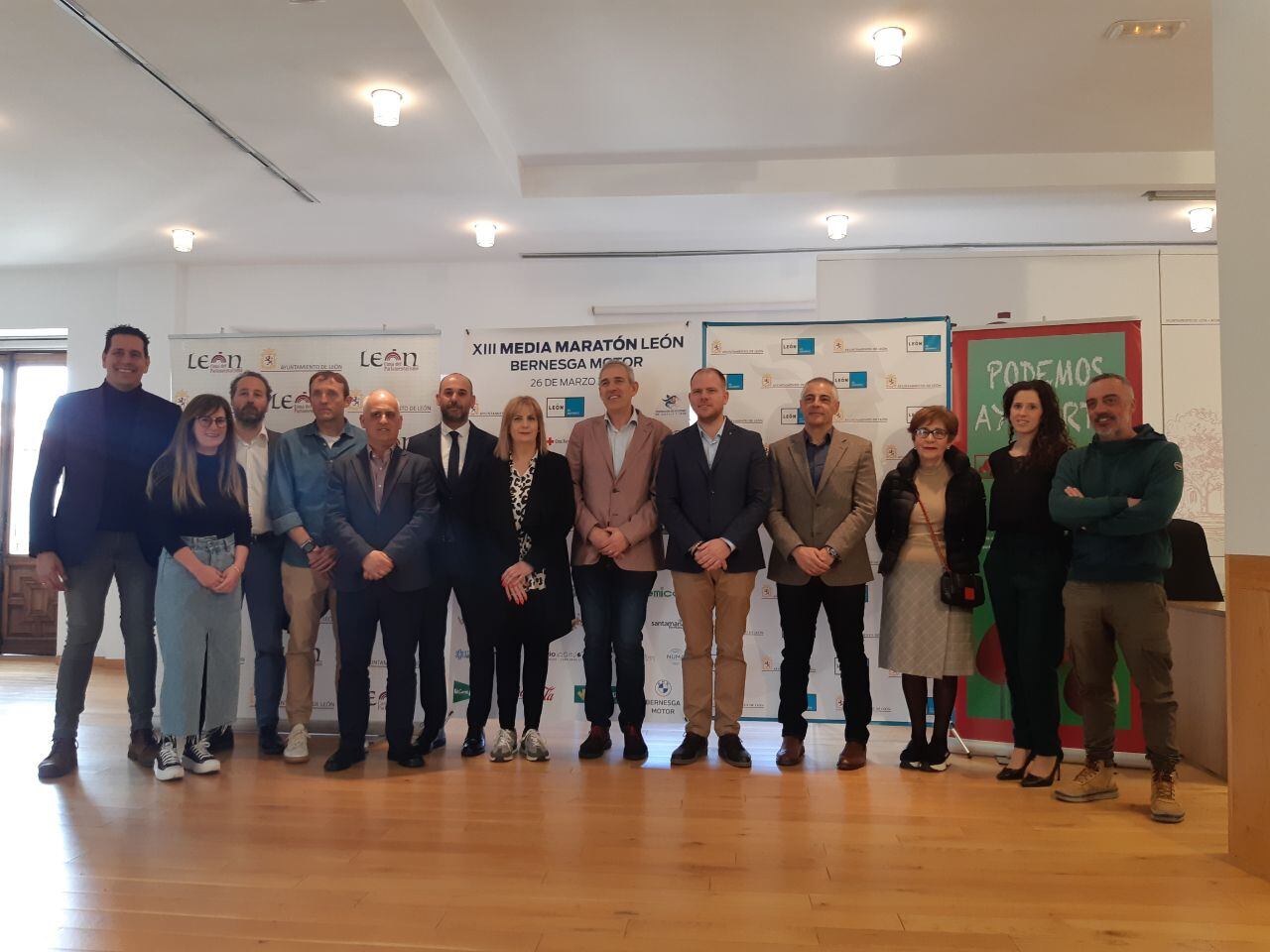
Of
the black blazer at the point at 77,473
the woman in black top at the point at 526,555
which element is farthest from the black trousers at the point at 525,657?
the black blazer at the point at 77,473

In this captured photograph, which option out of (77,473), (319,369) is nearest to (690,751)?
(319,369)

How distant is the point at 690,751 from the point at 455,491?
165cm

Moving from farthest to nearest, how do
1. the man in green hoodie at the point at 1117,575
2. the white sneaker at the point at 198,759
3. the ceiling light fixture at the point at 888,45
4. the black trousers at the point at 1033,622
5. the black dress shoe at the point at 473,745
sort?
1. the black dress shoe at the point at 473,745
2. the ceiling light fixture at the point at 888,45
3. the white sneaker at the point at 198,759
4. the black trousers at the point at 1033,622
5. the man in green hoodie at the point at 1117,575

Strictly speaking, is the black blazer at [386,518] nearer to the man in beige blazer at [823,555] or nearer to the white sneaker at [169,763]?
the white sneaker at [169,763]

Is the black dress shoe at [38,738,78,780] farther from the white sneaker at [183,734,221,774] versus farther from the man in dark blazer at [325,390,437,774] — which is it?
the man in dark blazer at [325,390,437,774]

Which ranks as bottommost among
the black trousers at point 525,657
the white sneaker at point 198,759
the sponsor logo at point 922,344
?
the white sneaker at point 198,759

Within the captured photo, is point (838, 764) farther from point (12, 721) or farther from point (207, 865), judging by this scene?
point (12, 721)

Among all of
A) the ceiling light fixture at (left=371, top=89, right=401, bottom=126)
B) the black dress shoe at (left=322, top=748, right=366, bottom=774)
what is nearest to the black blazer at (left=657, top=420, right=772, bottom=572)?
the black dress shoe at (left=322, top=748, right=366, bottom=774)

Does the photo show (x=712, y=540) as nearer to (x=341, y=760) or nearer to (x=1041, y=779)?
(x=1041, y=779)

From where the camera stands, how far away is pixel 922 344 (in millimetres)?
4633

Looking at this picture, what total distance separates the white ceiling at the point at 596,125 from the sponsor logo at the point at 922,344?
1.31 m

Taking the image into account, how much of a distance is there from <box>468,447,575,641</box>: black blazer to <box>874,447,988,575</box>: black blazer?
4.84 ft

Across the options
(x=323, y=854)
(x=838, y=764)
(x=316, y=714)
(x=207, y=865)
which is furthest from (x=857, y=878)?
(x=316, y=714)

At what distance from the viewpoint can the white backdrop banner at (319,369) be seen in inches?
189
